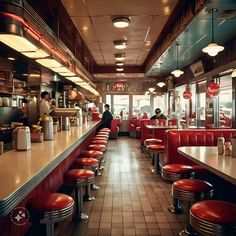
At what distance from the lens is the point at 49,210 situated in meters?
2.11

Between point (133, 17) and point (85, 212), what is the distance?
3718mm

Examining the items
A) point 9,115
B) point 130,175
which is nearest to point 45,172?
point 130,175

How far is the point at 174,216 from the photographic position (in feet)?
12.6

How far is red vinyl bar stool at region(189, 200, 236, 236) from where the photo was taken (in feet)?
6.43

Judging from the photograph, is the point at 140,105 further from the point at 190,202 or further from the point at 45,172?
the point at 45,172

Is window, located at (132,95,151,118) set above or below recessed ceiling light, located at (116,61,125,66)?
below

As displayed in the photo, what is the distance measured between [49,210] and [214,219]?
3.96ft

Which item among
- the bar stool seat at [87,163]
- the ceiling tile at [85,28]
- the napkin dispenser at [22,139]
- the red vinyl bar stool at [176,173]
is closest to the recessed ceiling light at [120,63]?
the ceiling tile at [85,28]

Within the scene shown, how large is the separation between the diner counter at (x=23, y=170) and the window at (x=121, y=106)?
464 inches

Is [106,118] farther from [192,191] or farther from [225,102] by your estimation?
[192,191]

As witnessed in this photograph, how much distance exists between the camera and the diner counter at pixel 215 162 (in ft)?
7.24

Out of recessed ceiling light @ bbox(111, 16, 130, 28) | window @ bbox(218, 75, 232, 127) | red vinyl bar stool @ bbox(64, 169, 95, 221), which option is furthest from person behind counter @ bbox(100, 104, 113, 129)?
red vinyl bar stool @ bbox(64, 169, 95, 221)

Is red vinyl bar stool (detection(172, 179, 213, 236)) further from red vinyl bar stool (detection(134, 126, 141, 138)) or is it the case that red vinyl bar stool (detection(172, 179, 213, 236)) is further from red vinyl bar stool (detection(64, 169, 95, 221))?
red vinyl bar stool (detection(134, 126, 141, 138))

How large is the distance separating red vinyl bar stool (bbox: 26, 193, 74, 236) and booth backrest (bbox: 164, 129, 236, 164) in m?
2.87
